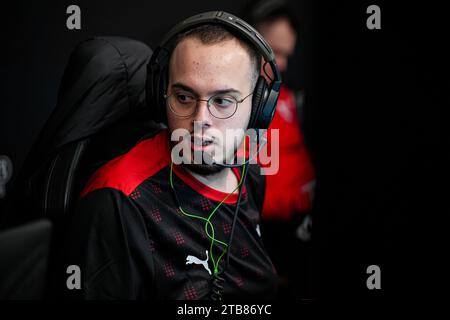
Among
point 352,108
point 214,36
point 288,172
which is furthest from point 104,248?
point 352,108

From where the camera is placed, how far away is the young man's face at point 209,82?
32.2 inches

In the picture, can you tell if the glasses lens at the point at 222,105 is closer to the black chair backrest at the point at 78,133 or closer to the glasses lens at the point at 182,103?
the glasses lens at the point at 182,103

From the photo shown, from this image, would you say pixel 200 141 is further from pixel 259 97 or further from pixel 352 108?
pixel 352 108

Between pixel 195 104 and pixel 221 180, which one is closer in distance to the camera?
pixel 195 104

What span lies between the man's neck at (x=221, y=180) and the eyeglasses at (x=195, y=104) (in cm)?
14

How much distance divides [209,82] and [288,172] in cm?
47

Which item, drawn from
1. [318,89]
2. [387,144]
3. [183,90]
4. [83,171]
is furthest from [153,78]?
[387,144]

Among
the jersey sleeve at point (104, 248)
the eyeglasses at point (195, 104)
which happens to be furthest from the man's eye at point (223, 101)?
the jersey sleeve at point (104, 248)

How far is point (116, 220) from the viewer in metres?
0.78

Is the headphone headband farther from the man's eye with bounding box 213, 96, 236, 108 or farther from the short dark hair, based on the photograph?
the man's eye with bounding box 213, 96, 236, 108

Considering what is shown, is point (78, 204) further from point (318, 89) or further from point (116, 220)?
point (318, 89)

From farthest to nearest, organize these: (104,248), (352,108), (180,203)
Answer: (352,108), (180,203), (104,248)

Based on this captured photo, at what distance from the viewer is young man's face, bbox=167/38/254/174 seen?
818 mm

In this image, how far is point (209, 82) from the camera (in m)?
0.82
